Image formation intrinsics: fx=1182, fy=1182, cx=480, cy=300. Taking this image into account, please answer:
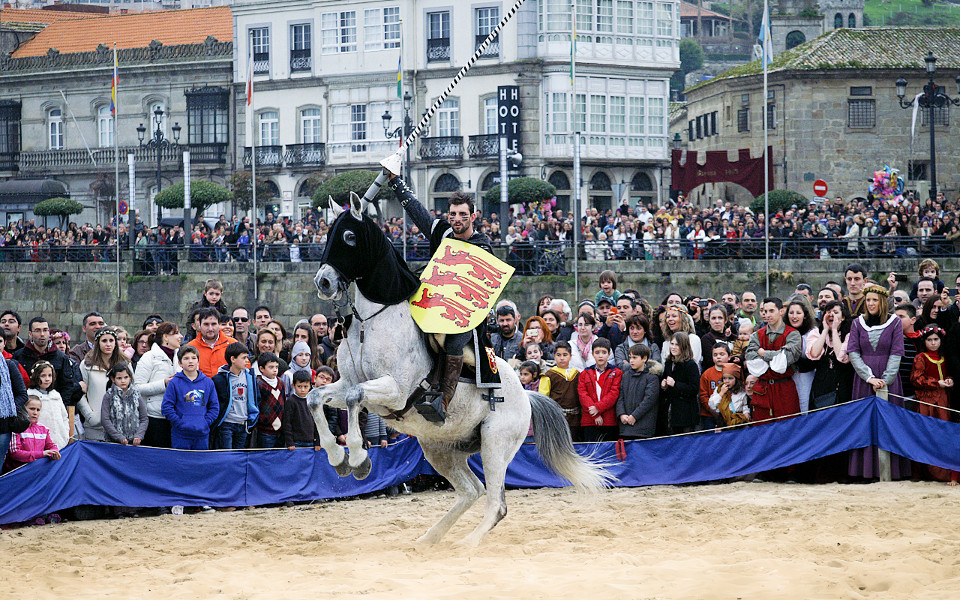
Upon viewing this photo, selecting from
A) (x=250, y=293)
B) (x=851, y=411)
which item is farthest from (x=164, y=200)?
(x=851, y=411)

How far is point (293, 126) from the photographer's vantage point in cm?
4891

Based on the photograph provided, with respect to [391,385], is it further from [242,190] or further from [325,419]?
[242,190]

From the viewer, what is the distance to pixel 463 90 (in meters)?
45.6

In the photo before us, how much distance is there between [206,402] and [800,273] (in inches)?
751

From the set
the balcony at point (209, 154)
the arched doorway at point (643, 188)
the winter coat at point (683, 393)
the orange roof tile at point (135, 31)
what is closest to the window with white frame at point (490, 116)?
the arched doorway at point (643, 188)

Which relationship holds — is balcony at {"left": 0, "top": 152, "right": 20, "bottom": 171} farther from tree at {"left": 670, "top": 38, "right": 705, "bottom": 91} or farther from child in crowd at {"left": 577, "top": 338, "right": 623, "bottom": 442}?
tree at {"left": 670, "top": 38, "right": 705, "bottom": 91}

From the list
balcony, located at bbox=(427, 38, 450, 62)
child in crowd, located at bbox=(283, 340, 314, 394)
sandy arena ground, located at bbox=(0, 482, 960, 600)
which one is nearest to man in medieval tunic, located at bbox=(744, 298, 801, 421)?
sandy arena ground, located at bbox=(0, 482, 960, 600)

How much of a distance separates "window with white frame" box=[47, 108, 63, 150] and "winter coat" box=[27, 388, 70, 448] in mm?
45813

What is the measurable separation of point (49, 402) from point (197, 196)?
98.8 ft

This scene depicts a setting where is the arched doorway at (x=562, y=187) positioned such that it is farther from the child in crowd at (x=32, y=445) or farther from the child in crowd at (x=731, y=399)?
the child in crowd at (x=32, y=445)

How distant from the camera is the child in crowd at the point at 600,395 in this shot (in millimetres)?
13148

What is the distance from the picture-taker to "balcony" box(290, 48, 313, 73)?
48812 mm

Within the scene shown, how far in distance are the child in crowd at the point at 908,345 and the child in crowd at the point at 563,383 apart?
358 cm

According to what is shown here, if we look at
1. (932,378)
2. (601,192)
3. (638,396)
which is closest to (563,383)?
(638,396)
